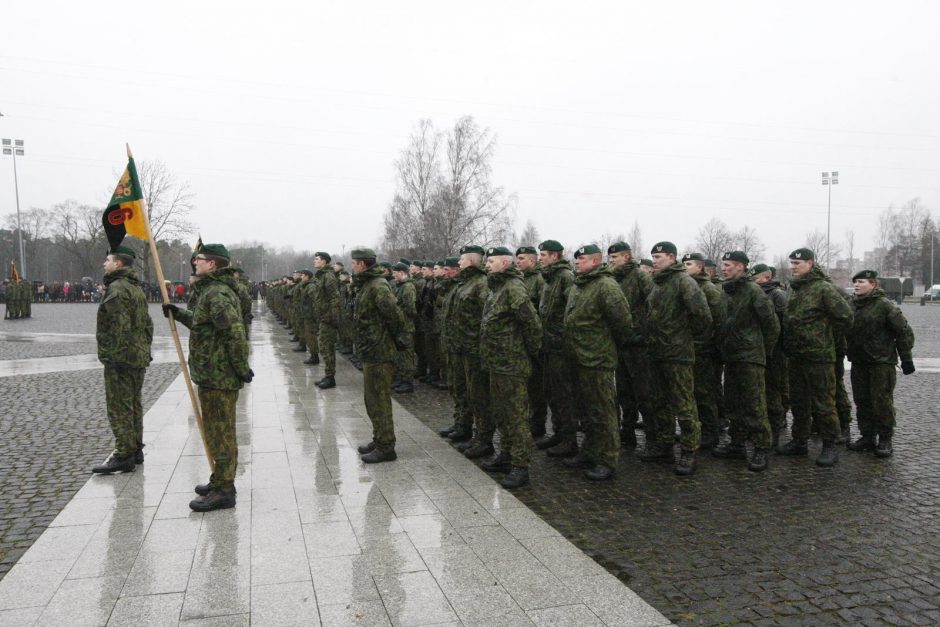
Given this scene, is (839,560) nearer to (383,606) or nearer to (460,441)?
(383,606)

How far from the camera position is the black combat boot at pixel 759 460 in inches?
265

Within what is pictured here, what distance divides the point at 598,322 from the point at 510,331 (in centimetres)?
90

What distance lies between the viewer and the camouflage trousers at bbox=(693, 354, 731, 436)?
7.58 meters

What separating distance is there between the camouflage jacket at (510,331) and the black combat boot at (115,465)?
382 centimetres

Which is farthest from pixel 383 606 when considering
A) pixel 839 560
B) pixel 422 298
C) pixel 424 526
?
pixel 422 298

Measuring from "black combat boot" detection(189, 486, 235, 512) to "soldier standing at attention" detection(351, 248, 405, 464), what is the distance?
5.23 ft

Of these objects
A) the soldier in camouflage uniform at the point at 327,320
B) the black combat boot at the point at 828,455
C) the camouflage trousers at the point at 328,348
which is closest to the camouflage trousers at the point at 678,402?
the black combat boot at the point at 828,455

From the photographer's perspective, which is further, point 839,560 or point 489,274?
point 489,274

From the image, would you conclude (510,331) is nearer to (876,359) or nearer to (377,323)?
(377,323)

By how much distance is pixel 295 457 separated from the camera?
7.14 metres

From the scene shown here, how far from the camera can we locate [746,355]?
276 inches

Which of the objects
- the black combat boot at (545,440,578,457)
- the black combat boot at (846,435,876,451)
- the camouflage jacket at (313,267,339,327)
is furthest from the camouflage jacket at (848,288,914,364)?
the camouflage jacket at (313,267,339,327)

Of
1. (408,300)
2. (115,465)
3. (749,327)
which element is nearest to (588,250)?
(749,327)

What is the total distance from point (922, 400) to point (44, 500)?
12510 mm
